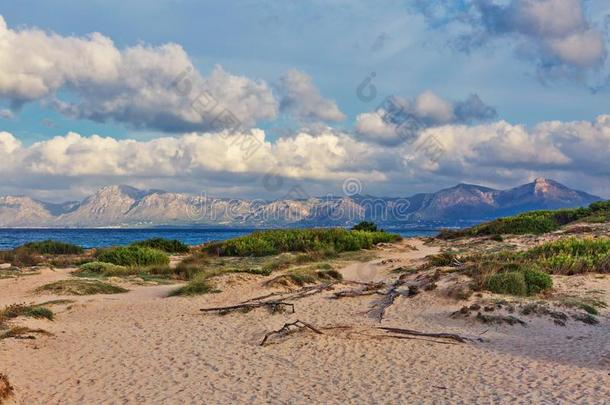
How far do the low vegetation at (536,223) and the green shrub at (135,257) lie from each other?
2211 centimetres

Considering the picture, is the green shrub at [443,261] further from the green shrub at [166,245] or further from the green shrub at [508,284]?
the green shrub at [166,245]

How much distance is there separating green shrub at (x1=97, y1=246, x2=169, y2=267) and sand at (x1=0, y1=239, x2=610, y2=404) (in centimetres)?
1070

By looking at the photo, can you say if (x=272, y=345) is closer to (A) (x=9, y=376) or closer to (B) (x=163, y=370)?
(B) (x=163, y=370)

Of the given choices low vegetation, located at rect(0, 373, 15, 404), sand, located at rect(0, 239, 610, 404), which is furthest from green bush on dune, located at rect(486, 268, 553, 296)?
low vegetation, located at rect(0, 373, 15, 404)

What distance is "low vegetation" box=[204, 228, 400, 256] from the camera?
101ft

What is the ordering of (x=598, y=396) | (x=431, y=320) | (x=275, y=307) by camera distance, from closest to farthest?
(x=598, y=396), (x=431, y=320), (x=275, y=307)

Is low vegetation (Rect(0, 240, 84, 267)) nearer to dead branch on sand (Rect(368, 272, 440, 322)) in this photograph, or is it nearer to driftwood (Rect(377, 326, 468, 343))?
dead branch on sand (Rect(368, 272, 440, 322))

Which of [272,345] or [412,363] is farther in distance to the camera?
[272,345]

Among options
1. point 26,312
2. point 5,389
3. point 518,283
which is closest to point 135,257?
point 26,312

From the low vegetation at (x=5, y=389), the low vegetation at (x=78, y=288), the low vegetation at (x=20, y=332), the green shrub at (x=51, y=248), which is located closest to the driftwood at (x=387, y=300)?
the low vegetation at (x=20, y=332)

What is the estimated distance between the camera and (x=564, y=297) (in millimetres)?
15242

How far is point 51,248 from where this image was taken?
33.2 metres

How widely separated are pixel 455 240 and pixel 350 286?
70.4 feet

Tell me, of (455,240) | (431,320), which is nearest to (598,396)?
(431,320)
